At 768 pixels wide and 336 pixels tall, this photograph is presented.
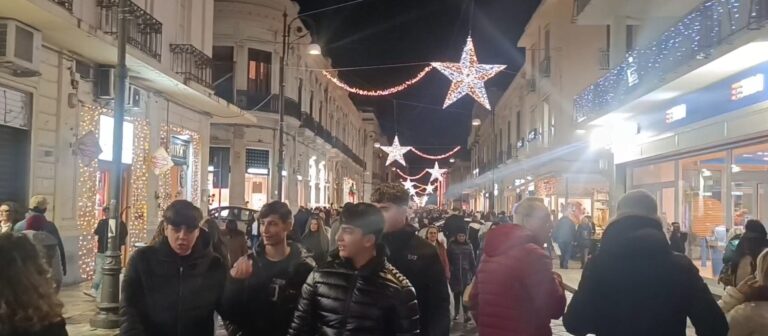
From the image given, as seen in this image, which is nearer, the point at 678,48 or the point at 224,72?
the point at 678,48

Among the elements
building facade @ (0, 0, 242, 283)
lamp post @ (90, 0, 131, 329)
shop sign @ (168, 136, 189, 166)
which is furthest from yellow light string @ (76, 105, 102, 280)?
shop sign @ (168, 136, 189, 166)

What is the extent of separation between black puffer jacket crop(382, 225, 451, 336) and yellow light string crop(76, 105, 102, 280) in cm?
1158

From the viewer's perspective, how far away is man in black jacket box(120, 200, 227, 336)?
4.02 meters

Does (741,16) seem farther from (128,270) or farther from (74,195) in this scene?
(74,195)

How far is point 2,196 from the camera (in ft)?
40.7

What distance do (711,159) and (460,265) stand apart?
266 inches

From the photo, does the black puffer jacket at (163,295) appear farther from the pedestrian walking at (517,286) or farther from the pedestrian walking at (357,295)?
the pedestrian walking at (517,286)

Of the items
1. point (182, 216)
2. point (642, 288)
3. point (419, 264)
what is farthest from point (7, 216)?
point (642, 288)

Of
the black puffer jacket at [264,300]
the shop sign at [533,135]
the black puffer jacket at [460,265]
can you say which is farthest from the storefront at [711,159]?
the shop sign at [533,135]

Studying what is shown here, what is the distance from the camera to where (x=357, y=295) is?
355 cm

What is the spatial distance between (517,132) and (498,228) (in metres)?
38.7

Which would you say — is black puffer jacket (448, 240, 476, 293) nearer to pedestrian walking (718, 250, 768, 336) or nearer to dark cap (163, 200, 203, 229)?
pedestrian walking (718, 250, 768, 336)

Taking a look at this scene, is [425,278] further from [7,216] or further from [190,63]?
[190,63]

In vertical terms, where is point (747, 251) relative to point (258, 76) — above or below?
below
